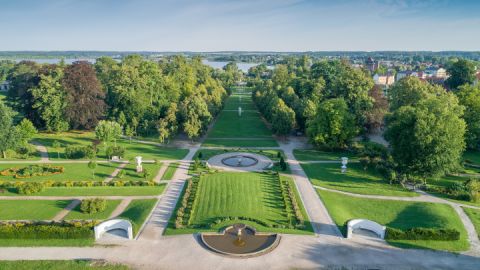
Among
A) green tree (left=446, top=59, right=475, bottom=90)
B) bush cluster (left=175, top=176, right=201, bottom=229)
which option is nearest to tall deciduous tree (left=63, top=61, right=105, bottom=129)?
bush cluster (left=175, top=176, right=201, bottom=229)

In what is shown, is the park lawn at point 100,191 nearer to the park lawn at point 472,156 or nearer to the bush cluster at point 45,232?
the bush cluster at point 45,232

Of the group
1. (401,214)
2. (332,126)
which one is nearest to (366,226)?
(401,214)

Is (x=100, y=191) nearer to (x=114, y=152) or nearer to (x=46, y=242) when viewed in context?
(x=46, y=242)

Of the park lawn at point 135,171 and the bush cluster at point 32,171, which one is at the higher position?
the bush cluster at point 32,171

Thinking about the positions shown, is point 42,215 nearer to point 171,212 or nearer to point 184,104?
point 171,212

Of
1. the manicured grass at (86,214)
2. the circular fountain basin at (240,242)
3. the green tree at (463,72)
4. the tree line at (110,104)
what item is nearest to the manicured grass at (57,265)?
the circular fountain basin at (240,242)

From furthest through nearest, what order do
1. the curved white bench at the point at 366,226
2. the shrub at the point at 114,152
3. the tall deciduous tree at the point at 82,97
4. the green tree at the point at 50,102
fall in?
the tall deciduous tree at the point at 82,97
the green tree at the point at 50,102
the shrub at the point at 114,152
the curved white bench at the point at 366,226

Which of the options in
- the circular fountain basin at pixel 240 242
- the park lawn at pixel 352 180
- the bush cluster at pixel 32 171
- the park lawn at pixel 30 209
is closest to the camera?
the circular fountain basin at pixel 240 242

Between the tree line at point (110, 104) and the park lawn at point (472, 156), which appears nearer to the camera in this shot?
the park lawn at point (472, 156)
